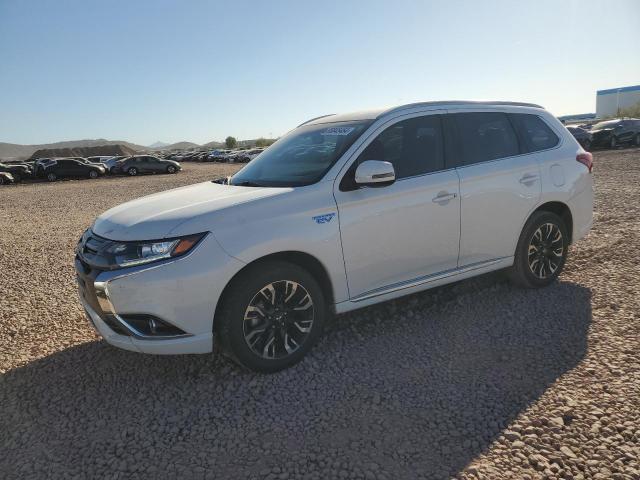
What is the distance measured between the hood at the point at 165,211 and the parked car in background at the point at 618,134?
30636 mm

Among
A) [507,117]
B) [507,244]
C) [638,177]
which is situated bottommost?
[638,177]

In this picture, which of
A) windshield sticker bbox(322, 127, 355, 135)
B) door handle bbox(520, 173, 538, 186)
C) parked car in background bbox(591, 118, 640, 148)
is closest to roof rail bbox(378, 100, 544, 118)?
windshield sticker bbox(322, 127, 355, 135)

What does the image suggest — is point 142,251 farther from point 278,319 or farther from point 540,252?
point 540,252

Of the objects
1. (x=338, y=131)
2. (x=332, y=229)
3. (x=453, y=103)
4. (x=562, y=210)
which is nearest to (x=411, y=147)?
(x=338, y=131)

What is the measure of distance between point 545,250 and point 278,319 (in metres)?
2.93

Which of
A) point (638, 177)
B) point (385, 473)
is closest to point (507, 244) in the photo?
point (385, 473)

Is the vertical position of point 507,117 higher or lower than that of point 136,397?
higher

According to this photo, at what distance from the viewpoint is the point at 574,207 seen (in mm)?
A: 4891

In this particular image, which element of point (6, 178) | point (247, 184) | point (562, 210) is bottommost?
point (562, 210)

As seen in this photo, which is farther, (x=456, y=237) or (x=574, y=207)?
(x=574, y=207)

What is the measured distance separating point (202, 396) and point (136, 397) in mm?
460

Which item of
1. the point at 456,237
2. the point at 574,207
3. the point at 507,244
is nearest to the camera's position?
the point at 456,237

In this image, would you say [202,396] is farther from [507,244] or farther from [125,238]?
[507,244]

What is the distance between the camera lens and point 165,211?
132 inches
